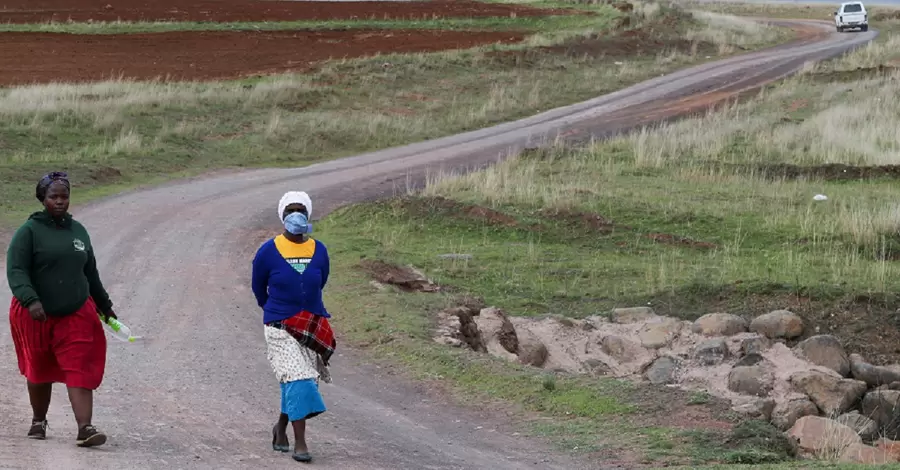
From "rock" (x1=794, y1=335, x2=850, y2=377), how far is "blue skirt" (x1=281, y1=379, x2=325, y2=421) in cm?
689


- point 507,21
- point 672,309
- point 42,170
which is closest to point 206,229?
point 42,170

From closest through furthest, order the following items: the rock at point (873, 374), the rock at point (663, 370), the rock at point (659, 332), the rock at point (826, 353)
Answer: the rock at point (873, 374), the rock at point (826, 353), the rock at point (663, 370), the rock at point (659, 332)

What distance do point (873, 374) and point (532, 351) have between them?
3.55m

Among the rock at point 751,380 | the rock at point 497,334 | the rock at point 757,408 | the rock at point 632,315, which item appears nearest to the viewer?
the rock at point 757,408

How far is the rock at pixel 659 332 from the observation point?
1449 centimetres

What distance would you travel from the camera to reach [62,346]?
828 centimetres

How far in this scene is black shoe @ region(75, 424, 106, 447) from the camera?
8.33 meters

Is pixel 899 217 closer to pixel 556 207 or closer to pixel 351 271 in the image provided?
pixel 556 207

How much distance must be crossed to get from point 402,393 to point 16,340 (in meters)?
3.75

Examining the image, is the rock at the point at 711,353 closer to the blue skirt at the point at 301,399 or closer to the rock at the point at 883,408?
the rock at the point at 883,408

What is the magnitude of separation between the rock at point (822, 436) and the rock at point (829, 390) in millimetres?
1871

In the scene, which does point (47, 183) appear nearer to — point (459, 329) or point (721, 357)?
point (459, 329)

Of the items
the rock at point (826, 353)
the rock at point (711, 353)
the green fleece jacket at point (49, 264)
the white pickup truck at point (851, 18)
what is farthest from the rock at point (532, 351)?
the white pickup truck at point (851, 18)

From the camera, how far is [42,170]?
24.0 meters
